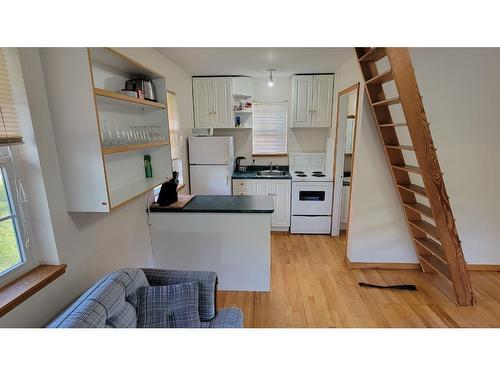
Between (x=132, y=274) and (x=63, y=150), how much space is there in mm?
819

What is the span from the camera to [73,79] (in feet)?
3.91

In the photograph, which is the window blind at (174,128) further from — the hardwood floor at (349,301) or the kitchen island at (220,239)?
the hardwood floor at (349,301)

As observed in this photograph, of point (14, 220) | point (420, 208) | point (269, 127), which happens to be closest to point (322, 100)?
point (269, 127)

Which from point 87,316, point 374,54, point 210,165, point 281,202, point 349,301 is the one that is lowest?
point 349,301

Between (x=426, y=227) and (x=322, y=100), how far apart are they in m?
Result: 2.30

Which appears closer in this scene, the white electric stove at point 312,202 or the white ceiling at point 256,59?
the white ceiling at point 256,59

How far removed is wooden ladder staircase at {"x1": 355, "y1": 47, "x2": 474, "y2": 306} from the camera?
1629 millimetres

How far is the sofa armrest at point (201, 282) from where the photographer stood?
1.63 meters

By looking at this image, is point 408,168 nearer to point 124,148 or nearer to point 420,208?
point 420,208

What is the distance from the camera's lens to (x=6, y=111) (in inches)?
41.3

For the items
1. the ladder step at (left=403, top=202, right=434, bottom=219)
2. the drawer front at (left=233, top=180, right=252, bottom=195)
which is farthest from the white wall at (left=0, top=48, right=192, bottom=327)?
the ladder step at (left=403, top=202, right=434, bottom=219)

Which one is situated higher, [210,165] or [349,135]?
[349,135]

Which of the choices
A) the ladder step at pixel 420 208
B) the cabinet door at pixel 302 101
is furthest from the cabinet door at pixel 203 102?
the ladder step at pixel 420 208
